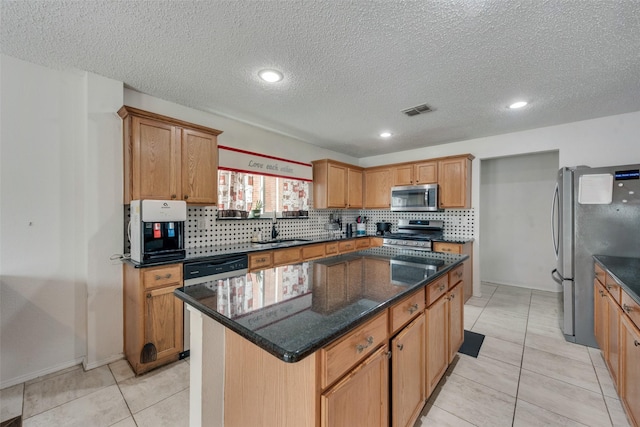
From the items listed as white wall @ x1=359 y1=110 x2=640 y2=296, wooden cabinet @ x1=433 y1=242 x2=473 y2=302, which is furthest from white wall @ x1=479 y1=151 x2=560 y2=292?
wooden cabinet @ x1=433 y1=242 x2=473 y2=302

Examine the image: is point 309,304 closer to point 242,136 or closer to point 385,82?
point 385,82

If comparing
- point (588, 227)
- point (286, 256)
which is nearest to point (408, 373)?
point (286, 256)

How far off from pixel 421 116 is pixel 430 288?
238 cm

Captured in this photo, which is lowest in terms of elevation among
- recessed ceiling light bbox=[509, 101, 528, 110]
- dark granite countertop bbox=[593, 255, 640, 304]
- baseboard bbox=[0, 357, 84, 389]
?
baseboard bbox=[0, 357, 84, 389]

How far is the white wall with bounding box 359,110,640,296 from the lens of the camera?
317cm

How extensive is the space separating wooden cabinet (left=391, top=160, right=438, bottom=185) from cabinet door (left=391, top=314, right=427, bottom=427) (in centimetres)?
331

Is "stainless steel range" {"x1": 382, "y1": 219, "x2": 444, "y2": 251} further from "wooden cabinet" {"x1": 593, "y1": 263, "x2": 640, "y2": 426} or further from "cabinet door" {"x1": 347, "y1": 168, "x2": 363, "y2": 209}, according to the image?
"wooden cabinet" {"x1": 593, "y1": 263, "x2": 640, "y2": 426}

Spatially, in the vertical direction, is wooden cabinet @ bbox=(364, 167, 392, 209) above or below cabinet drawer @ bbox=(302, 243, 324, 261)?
above

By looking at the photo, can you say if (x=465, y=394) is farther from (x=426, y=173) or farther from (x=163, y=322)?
(x=426, y=173)

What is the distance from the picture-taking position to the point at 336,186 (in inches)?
187

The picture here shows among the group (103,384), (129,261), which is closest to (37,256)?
(129,261)

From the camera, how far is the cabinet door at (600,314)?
2199 mm

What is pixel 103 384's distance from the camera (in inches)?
81.6

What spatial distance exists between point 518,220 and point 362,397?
16.5 ft
